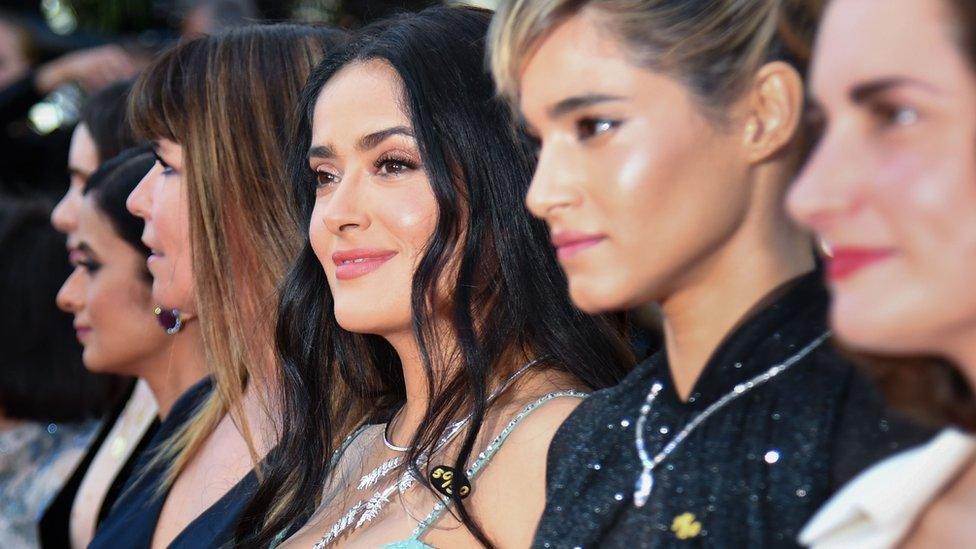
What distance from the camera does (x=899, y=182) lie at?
50.7 inches

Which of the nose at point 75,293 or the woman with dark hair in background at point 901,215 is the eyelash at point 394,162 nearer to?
the woman with dark hair in background at point 901,215

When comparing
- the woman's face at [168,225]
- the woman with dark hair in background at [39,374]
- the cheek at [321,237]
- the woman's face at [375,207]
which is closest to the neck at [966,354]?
the woman's face at [375,207]

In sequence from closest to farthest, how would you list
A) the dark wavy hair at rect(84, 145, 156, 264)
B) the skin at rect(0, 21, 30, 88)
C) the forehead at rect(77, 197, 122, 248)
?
the dark wavy hair at rect(84, 145, 156, 264) < the forehead at rect(77, 197, 122, 248) < the skin at rect(0, 21, 30, 88)

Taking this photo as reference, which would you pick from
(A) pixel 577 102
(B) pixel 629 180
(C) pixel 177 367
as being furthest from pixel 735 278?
(C) pixel 177 367

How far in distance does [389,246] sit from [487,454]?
428 millimetres

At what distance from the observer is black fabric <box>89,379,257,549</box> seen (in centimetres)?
289

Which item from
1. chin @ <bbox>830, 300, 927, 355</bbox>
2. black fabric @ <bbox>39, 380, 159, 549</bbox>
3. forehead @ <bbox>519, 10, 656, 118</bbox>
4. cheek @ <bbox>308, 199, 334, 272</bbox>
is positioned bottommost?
black fabric @ <bbox>39, 380, 159, 549</bbox>

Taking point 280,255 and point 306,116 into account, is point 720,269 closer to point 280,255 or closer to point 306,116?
point 306,116

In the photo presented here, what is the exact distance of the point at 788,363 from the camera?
1.61m

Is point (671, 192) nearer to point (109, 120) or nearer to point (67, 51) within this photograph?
point (109, 120)

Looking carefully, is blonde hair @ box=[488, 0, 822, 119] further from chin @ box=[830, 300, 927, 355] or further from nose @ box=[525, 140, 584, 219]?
chin @ box=[830, 300, 927, 355]

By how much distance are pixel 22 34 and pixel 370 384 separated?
3.71 metres

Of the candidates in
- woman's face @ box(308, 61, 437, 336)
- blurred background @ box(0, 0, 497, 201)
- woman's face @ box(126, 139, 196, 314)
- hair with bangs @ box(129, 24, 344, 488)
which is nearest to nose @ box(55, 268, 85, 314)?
woman's face @ box(126, 139, 196, 314)

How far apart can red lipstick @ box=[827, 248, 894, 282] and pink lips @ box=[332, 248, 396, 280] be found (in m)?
1.19
